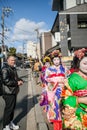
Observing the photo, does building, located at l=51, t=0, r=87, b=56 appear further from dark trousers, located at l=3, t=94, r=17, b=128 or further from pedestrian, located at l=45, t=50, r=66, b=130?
dark trousers, located at l=3, t=94, r=17, b=128

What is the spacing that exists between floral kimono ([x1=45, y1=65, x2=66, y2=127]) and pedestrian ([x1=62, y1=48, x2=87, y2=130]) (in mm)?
2689

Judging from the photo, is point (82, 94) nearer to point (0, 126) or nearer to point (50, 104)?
point (50, 104)

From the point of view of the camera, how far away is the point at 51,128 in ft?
22.7

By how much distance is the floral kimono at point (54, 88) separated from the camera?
6258 mm

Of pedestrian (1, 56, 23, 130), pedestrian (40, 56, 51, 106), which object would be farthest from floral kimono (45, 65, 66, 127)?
pedestrian (1, 56, 23, 130)

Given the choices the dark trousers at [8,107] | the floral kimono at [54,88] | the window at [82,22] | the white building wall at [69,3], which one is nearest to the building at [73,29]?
the window at [82,22]

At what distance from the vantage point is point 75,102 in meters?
3.40

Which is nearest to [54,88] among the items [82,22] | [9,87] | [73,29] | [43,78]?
[9,87]

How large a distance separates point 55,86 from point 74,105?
3117 mm

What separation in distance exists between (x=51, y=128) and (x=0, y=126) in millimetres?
1217

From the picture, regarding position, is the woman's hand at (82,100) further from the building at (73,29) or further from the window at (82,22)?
the window at (82,22)

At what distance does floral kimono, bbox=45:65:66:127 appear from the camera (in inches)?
246

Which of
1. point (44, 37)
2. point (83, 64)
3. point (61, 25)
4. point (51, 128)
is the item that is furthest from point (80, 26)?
point (44, 37)

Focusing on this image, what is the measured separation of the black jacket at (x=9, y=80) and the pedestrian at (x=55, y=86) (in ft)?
2.52
